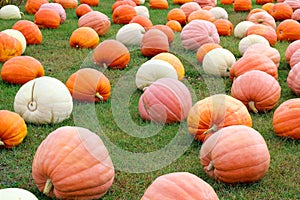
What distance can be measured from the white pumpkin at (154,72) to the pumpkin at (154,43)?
4.50 feet

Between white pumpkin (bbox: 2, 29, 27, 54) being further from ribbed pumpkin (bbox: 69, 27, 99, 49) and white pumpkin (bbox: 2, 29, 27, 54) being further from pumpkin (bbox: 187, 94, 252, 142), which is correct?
pumpkin (bbox: 187, 94, 252, 142)

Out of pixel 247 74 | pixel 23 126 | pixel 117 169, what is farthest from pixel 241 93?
pixel 23 126

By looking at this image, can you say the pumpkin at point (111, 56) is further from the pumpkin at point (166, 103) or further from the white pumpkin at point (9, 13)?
the white pumpkin at point (9, 13)

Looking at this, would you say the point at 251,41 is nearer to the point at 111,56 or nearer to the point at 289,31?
the point at 289,31

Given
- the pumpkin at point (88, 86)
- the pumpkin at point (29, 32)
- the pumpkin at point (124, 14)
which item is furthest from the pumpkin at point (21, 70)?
the pumpkin at point (124, 14)

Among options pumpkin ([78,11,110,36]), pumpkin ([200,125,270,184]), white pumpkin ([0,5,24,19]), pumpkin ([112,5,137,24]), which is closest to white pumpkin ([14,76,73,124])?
pumpkin ([200,125,270,184])

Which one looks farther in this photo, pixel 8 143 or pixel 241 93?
pixel 241 93

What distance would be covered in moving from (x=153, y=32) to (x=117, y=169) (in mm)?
3675

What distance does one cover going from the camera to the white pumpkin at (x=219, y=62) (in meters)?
6.29

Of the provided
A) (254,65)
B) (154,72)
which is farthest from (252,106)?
(154,72)

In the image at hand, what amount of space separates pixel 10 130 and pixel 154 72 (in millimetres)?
1969

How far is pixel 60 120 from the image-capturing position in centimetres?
482

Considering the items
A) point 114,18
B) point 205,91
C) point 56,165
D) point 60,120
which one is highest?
point 56,165

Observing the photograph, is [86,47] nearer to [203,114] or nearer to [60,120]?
[60,120]
